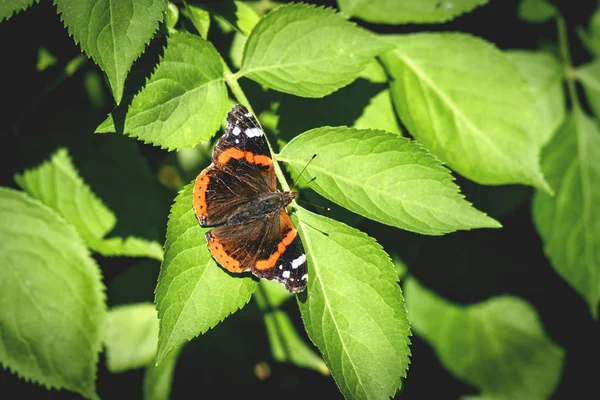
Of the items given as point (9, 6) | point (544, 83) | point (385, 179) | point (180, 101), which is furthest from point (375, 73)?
point (9, 6)

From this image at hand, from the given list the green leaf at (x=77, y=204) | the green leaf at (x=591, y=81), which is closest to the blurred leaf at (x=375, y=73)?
the green leaf at (x=77, y=204)

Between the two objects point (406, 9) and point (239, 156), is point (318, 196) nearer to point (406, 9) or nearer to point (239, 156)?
point (239, 156)

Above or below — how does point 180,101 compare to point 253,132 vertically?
above

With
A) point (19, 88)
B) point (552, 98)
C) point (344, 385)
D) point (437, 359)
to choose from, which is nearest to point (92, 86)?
point (19, 88)

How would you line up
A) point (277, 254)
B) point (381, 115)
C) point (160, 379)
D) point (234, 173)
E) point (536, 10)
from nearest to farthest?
point (277, 254) < point (234, 173) < point (381, 115) < point (536, 10) < point (160, 379)

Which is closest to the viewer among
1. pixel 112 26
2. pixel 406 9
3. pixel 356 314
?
pixel 112 26

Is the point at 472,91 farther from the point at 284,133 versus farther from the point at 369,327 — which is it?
the point at 369,327
